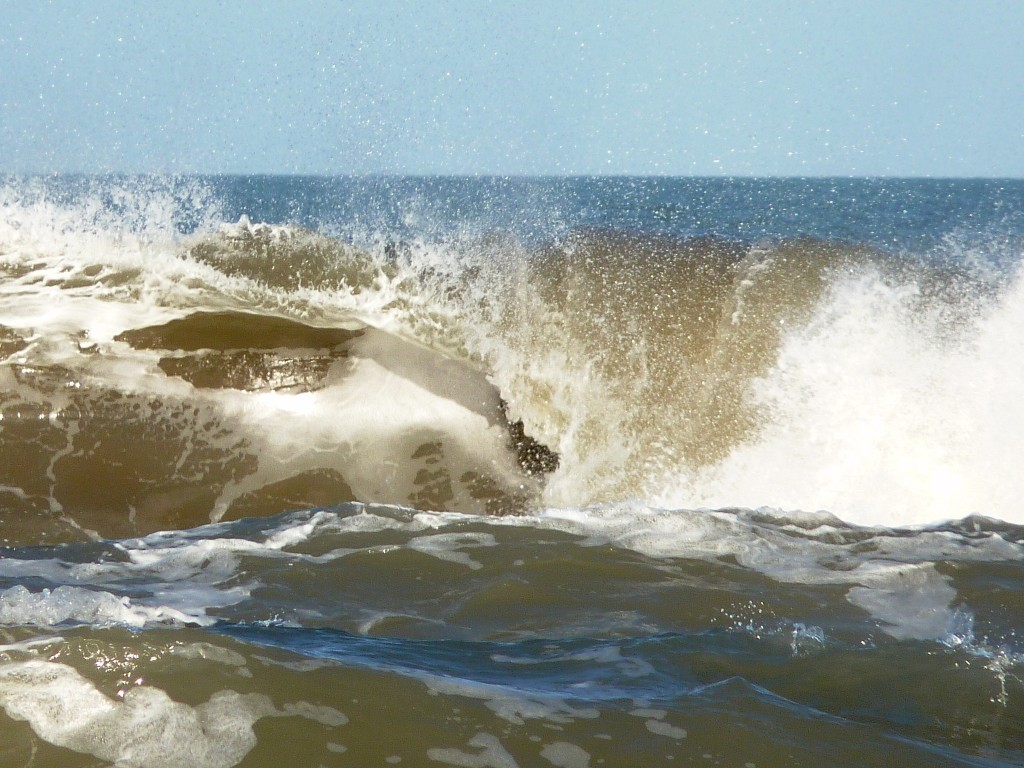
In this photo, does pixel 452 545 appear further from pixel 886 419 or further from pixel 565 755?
pixel 886 419

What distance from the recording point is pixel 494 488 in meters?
4.18

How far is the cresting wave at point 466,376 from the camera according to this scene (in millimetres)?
4035

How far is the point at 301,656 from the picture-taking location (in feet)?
7.01

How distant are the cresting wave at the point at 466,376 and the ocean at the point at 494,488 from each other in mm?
16

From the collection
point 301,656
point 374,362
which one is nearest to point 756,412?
point 374,362

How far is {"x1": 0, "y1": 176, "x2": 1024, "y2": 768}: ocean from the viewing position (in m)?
1.93

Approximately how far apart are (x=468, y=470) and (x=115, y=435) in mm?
1409

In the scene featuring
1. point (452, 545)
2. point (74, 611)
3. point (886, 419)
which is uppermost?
point (886, 419)

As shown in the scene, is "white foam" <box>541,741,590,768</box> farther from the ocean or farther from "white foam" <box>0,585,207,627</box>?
"white foam" <box>0,585,207,627</box>

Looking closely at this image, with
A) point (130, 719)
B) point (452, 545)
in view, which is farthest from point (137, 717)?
point (452, 545)

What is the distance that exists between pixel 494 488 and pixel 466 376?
1.77 feet

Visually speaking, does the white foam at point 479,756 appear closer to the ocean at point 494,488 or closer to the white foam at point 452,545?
the ocean at point 494,488

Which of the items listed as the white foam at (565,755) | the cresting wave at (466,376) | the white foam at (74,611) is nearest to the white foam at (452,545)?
the cresting wave at (466,376)

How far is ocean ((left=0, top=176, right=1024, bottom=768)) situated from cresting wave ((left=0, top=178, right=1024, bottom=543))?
2 centimetres
